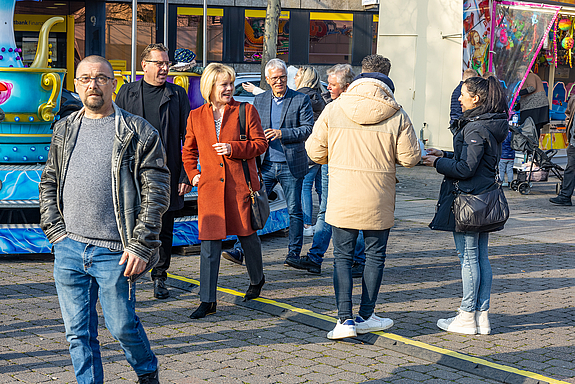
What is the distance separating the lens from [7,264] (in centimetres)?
721

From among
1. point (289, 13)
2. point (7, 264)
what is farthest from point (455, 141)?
point (289, 13)

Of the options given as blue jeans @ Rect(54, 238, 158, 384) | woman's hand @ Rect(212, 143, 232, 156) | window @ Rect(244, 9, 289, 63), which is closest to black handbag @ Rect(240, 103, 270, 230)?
woman's hand @ Rect(212, 143, 232, 156)

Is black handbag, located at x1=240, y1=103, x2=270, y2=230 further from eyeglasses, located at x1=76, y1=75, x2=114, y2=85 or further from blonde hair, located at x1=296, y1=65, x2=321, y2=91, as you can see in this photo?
blonde hair, located at x1=296, y1=65, x2=321, y2=91

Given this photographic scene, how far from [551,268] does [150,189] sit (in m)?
5.31

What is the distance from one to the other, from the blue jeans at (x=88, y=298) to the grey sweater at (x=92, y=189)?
0.06m

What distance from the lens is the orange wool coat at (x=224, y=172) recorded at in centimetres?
561

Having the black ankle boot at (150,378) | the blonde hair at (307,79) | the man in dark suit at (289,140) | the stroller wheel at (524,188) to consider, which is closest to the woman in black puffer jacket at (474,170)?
the man in dark suit at (289,140)

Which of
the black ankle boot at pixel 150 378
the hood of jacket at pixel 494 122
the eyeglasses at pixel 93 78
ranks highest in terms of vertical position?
the eyeglasses at pixel 93 78

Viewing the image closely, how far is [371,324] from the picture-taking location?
5.19 m

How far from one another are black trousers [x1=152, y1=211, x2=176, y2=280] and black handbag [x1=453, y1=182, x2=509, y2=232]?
2.34 meters

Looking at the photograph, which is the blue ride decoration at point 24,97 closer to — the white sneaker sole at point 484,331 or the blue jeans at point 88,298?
the blue jeans at point 88,298

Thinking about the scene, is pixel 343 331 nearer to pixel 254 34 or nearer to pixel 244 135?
pixel 244 135

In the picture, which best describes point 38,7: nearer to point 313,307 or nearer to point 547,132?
point 547,132

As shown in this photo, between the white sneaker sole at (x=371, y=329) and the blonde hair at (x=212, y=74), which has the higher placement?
the blonde hair at (x=212, y=74)
